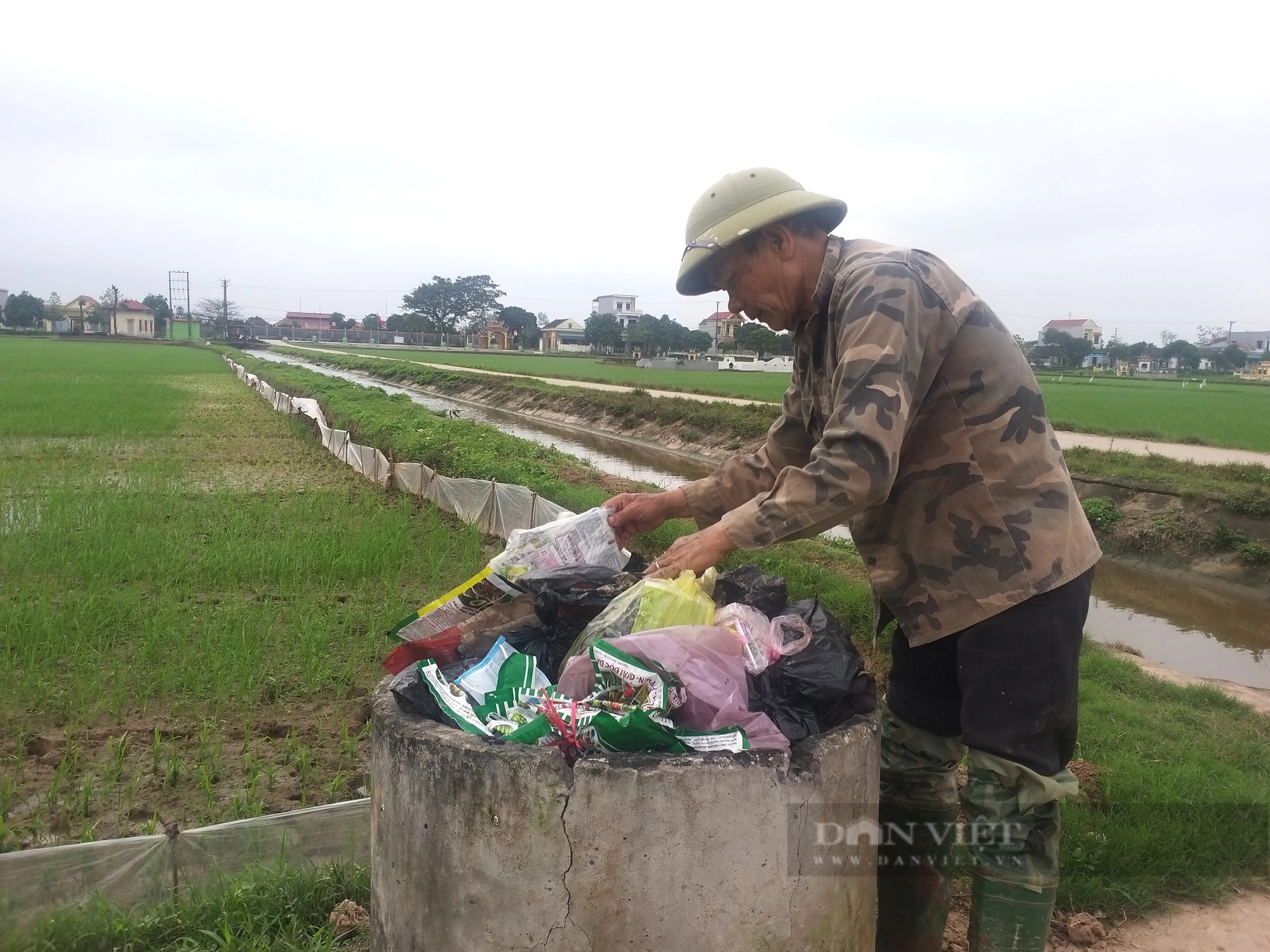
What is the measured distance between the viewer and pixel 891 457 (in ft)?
5.29

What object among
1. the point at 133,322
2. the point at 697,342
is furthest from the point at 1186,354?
the point at 133,322

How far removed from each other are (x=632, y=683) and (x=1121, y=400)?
83.0ft

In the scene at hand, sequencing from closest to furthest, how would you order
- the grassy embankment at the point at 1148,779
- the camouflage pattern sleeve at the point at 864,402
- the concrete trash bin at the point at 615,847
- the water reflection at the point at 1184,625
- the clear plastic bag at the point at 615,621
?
1. the concrete trash bin at the point at 615,847
2. the camouflage pattern sleeve at the point at 864,402
3. the clear plastic bag at the point at 615,621
4. the grassy embankment at the point at 1148,779
5. the water reflection at the point at 1184,625

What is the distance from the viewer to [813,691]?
1.79m

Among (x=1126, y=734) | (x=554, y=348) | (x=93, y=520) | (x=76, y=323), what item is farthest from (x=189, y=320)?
(x=1126, y=734)

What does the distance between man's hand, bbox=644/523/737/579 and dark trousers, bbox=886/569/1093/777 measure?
1.70 feet

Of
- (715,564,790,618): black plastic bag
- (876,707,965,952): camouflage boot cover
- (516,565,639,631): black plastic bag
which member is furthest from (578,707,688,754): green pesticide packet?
(876,707,965,952): camouflage boot cover

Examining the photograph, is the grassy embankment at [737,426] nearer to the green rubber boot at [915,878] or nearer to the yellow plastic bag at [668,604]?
the green rubber boot at [915,878]

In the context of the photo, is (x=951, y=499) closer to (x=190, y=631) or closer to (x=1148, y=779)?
(x=1148, y=779)

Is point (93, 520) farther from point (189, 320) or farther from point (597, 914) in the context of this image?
point (189, 320)

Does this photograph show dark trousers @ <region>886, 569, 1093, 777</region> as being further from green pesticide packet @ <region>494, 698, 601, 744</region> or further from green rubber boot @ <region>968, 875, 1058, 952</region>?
green pesticide packet @ <region>494, 698, 601, 744</region>

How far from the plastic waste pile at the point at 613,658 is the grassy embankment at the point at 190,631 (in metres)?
1.22

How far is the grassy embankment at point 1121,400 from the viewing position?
14.9m

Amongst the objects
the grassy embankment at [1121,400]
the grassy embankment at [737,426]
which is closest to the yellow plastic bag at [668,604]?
the grassy embankment at [737,426]
